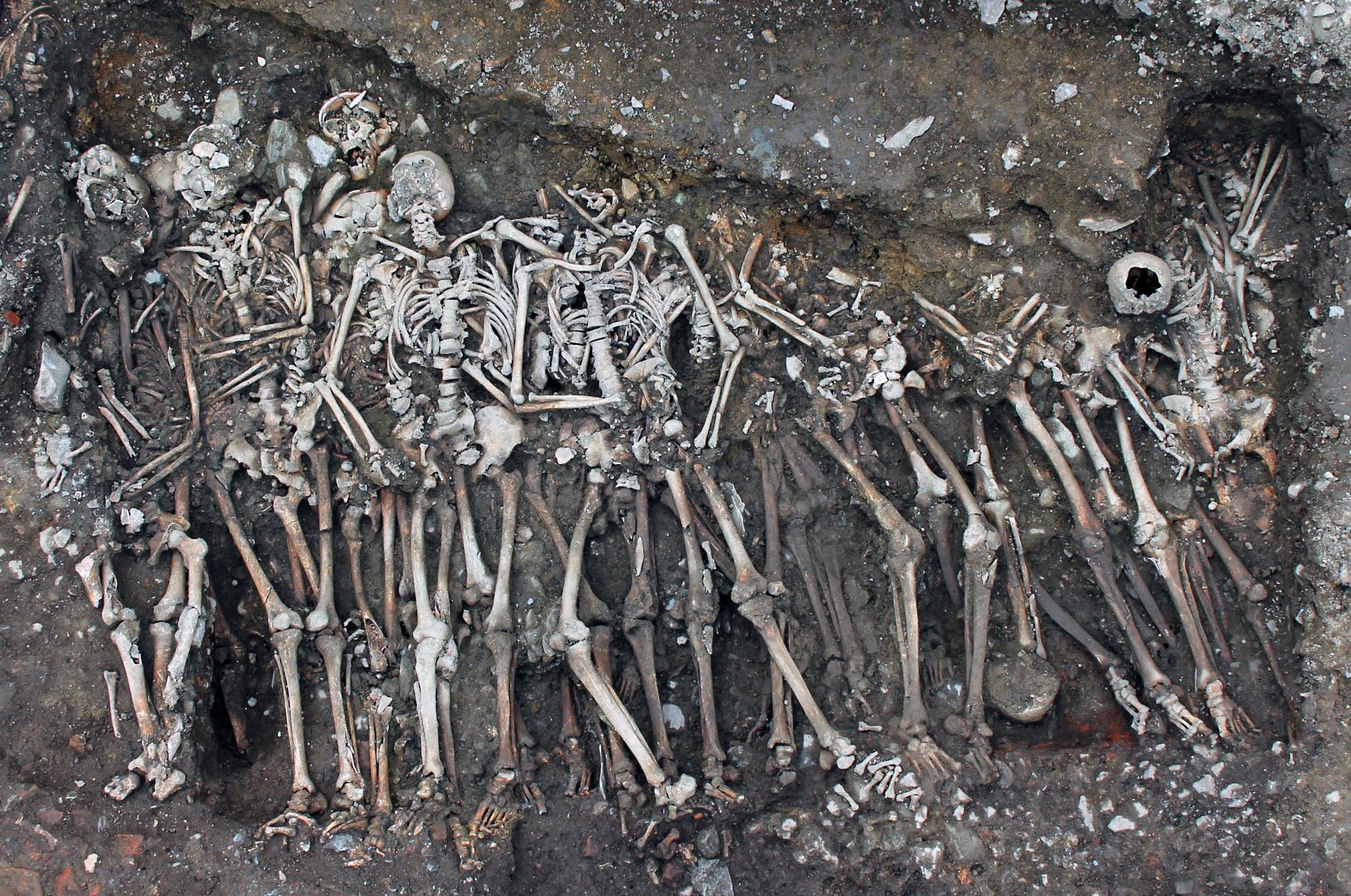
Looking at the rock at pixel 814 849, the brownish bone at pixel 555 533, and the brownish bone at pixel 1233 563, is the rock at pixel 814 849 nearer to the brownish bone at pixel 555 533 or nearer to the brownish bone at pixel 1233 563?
the brownish bone at pixel 555 533

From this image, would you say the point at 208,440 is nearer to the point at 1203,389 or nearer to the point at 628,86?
the point at 628,86

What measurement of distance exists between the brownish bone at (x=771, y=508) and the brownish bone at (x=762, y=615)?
0.21 feet

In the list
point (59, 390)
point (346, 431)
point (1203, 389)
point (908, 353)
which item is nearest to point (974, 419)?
point (908, 353)

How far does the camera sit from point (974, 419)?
183 inches

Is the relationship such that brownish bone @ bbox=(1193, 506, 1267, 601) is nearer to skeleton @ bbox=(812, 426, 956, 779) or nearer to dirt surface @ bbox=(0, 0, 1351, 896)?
dirt surface @ bbox=(0, 0, 1351, 896)

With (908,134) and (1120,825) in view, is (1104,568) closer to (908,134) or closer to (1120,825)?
(1120,825)

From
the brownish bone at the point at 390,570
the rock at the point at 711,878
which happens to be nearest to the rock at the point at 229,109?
the brownish bone at the point at 390,570

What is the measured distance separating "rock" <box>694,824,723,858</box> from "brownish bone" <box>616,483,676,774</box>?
1.05 feet

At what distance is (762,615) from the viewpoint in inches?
175

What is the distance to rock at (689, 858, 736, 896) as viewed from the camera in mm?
4121

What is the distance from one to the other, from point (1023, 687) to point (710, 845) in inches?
61.5

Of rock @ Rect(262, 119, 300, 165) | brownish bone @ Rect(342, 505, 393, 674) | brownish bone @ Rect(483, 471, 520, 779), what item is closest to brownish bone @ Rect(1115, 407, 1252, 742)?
brownish bone @ Rect(483, 471, 520, 779)

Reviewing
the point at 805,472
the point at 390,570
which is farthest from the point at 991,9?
the point at 390,570

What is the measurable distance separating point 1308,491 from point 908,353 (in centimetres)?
181
